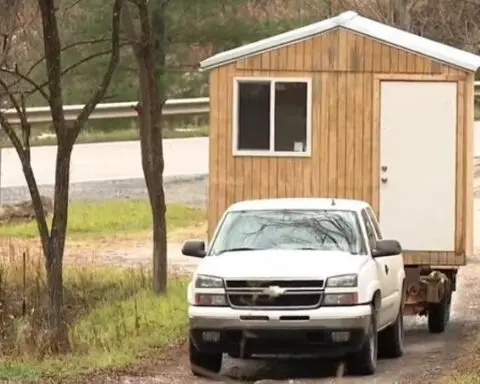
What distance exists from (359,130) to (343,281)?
16.9 ft

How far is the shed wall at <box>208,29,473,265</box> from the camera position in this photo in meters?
16.5

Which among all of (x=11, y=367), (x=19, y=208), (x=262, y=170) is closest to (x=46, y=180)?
(x=19, y=208)

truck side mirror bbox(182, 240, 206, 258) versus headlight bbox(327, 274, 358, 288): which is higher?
truck side mirror bbox(182, 240, 206, 258)

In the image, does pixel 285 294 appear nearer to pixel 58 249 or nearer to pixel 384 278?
pixel 384 278

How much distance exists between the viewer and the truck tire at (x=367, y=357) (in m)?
12.0

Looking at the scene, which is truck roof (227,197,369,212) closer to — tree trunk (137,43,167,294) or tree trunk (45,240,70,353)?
tree trunk (45,240,70,353)

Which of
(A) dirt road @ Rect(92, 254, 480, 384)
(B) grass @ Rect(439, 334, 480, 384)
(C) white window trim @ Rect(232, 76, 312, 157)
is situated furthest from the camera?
(C) white window trim @ Rect(232, 76, 312, 157)

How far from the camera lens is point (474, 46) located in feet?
85.4

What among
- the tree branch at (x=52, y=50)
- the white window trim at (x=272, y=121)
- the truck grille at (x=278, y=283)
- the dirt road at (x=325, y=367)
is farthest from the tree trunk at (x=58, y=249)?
the white window trim at (x=272, y=121)

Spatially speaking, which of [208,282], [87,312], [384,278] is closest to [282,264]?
[208,282]

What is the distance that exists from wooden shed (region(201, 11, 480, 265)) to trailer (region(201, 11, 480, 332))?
1 cm

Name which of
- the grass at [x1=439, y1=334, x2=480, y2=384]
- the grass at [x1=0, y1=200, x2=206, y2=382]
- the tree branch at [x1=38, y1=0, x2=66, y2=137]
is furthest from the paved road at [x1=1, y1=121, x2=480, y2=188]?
the grass at [x1=439, y1=334, x2=480, y2=384]

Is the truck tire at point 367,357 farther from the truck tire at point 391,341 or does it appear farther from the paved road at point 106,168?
the paved road at point 106,168

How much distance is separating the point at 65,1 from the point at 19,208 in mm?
9079
